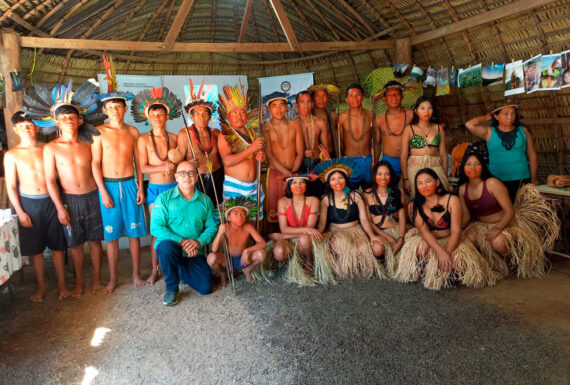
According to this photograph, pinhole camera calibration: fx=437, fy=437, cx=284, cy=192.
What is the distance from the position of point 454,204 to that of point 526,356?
4.58ft

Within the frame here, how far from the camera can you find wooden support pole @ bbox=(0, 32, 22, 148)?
468cm

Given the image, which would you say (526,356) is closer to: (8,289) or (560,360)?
(560,360)

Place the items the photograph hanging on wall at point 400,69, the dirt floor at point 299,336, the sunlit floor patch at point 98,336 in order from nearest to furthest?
the dirt floor at point 299,336
the sunlit floor patch at point 98,336
the photograph hanging on wall at point 400,69

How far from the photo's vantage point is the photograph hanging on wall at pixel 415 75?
18.7 feet

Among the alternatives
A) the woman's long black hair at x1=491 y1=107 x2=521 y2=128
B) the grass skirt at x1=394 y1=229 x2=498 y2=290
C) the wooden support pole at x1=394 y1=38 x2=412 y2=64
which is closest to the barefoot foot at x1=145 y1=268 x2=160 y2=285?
the grass skirt at x1=394 y1=229 x2=498 y2=290

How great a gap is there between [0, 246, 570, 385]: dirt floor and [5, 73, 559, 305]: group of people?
0.21 m

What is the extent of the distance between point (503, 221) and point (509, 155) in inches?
33.9

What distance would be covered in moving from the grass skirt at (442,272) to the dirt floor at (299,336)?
89 millimetres

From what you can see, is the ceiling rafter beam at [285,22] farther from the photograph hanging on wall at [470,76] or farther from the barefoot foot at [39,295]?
the barefoot foot at [39,295]

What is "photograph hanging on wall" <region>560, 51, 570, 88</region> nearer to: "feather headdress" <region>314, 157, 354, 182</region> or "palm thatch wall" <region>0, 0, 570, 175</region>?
"palm thatch wall" <region>0, 0, 570, 175</region>

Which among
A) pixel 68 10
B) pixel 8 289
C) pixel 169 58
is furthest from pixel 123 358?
pixel 169 58

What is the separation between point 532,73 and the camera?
15.0 ft

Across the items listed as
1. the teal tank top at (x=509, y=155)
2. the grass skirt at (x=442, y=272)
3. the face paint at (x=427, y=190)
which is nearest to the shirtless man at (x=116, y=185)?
the grass skirt at (x=442, y=272)

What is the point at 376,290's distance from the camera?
3412mm
